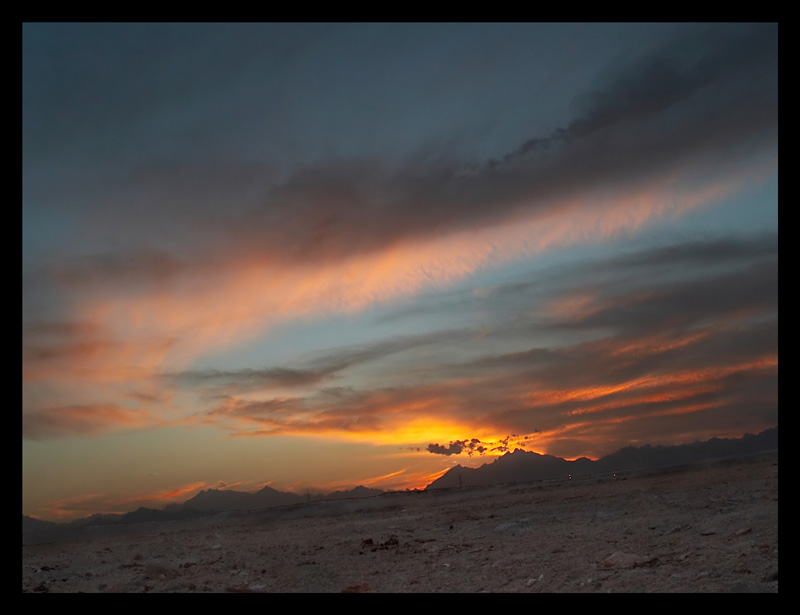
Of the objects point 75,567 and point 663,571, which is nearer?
point 663,571

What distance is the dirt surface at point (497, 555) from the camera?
1041cm

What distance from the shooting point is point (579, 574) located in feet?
35.8

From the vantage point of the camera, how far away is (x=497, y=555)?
13.8m

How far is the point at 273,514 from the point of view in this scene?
36.5 metres

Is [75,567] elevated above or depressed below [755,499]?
below

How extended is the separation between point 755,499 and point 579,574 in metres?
8.73

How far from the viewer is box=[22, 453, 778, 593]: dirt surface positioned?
410 inches
